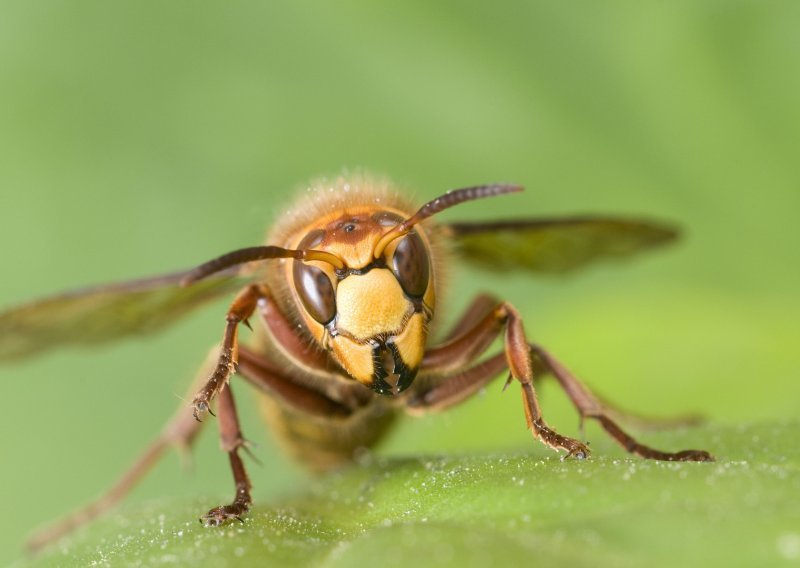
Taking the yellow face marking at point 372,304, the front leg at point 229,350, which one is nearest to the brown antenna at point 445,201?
the yellow face marking at point 372,304

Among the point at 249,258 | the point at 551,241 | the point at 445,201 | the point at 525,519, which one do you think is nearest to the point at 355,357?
the point at 249,258

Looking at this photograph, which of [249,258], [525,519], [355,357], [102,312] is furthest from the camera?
[102,312]

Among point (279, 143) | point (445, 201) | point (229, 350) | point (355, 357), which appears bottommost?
point (355, 357)

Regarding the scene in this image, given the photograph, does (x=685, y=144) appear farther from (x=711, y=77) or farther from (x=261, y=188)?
(x=261, y=188)

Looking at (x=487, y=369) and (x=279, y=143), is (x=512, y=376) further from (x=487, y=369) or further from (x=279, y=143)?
(x=279, y=143)

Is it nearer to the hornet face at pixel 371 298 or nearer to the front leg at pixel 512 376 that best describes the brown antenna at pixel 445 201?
the hornet face at pixel 371 298
